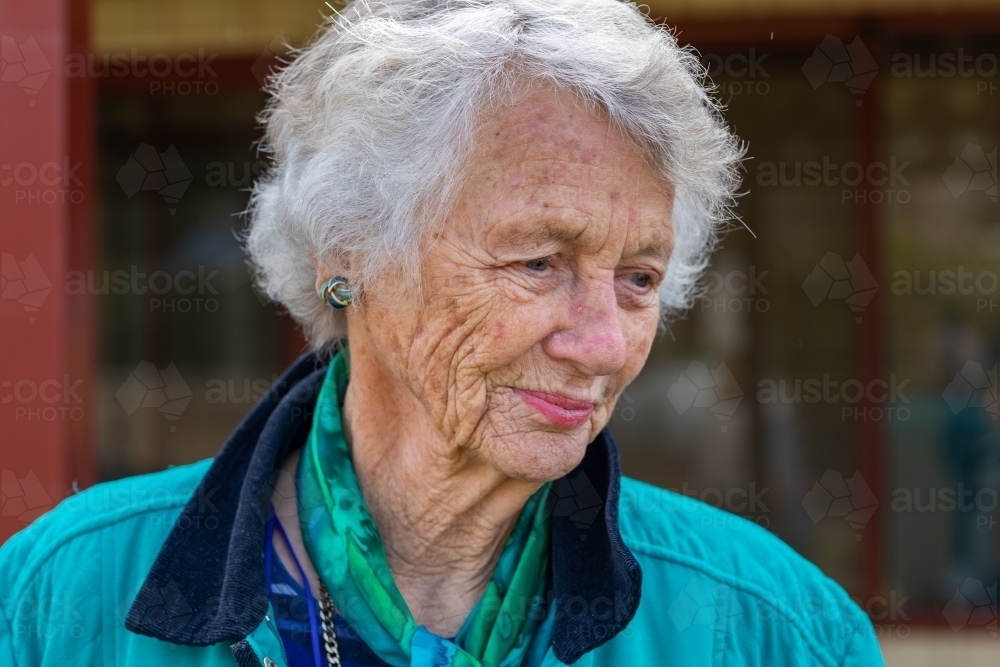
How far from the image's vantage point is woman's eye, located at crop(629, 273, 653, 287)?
1536mm

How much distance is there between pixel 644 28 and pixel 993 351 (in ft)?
16.0

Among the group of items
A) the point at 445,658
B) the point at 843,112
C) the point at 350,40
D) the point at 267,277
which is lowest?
the point at 445,658

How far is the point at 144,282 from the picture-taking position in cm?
772

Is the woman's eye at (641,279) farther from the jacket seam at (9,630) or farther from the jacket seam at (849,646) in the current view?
the jacket seam at (9,630)

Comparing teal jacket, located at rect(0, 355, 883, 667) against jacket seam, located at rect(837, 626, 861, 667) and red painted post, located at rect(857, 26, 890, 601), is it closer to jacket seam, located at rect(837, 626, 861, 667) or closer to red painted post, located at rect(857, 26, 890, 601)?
jacket seam, located at rect(837, 626, 861, 667)

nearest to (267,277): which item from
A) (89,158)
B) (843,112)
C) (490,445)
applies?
(490,445)

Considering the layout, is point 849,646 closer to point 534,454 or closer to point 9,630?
point 534,454

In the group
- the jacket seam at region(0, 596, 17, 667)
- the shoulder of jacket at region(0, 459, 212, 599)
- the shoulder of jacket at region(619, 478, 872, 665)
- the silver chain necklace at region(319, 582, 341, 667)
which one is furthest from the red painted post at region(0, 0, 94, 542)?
the shoulder of jacket at region(619, 478, 872, 665)

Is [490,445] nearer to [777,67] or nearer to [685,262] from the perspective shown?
[685,262]

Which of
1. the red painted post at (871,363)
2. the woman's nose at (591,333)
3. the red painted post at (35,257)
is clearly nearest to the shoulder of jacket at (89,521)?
the woman's nose at (591,333)

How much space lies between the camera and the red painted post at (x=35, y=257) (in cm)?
287

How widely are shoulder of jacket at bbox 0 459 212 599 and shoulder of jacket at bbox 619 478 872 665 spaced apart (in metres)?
0.78

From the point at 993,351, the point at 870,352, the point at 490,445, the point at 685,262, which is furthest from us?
the point at 993,351

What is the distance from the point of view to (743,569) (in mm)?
1694
